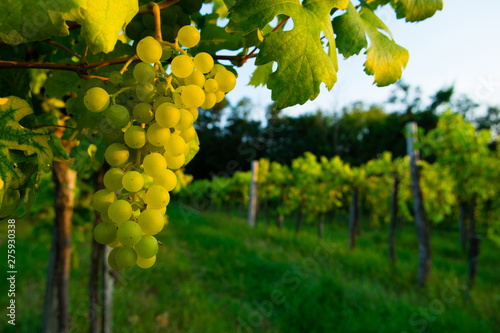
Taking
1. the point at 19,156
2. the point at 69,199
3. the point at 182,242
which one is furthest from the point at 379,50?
the point at 182,242

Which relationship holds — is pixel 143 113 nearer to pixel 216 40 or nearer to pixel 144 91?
pixel 144 91

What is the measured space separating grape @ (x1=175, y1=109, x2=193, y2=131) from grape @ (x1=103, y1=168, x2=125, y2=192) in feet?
0.45

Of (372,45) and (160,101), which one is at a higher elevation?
(372,45)

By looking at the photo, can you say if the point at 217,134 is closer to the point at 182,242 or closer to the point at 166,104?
the point at 182,242

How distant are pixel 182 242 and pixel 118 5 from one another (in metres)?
9.03

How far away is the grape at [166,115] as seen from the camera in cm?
55

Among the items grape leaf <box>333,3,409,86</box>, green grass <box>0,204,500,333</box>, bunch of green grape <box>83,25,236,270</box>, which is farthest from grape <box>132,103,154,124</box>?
green grass <box>0,204,500,333</box>

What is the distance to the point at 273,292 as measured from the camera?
5066 millimetres

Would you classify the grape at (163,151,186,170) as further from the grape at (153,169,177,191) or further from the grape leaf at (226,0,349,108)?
the grape leaf at (226,0,349,108)

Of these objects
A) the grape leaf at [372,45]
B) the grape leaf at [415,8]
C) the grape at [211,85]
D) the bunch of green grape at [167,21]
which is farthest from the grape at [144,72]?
the grape leaf at [415,8]

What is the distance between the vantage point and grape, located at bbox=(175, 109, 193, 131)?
587 millimetres

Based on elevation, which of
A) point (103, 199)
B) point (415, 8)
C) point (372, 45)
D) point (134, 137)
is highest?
point (415, 8)

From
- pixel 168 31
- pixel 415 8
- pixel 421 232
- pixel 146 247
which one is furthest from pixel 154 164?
pixel 421 232

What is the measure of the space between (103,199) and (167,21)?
0.42m
